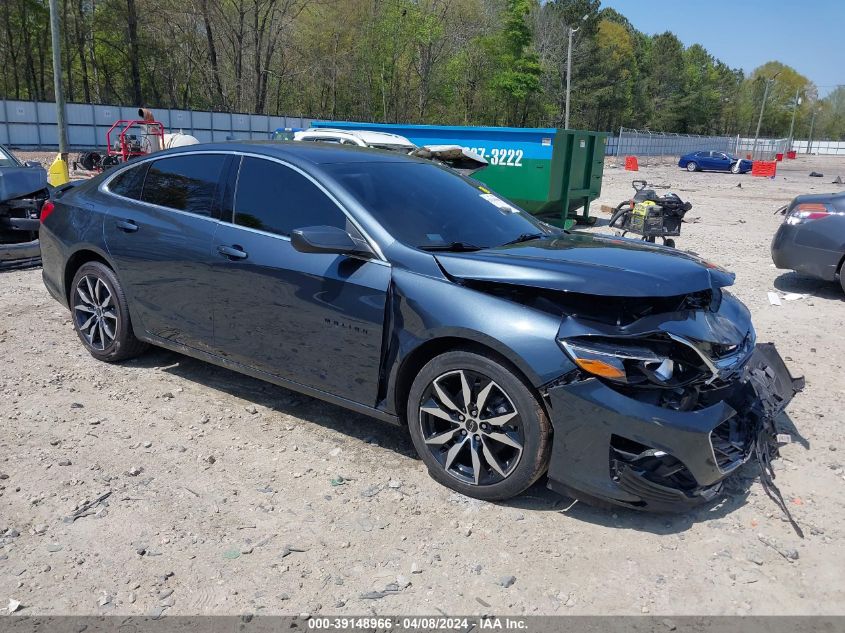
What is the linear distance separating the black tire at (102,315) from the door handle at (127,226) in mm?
356

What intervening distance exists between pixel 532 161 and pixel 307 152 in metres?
8.98

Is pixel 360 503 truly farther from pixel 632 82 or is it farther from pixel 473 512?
pixel 632 82

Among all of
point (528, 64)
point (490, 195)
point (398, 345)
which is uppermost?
point (528, 64)

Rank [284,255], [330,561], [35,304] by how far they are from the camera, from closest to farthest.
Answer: [330,561], [284,255], [35,304]

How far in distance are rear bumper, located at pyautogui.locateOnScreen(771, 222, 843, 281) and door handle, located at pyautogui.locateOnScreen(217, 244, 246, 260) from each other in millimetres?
6667

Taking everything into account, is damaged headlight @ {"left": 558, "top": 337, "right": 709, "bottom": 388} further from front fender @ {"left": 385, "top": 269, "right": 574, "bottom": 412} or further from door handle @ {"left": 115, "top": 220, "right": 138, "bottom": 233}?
door handle @ {"left": 115, "top": 220, "right": 138, "bottom": 233}

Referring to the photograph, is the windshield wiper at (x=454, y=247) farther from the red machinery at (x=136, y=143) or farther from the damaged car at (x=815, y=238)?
the red machinery at (x=136, y=143)

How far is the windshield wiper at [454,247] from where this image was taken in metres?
3.81

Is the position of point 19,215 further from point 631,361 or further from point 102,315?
point 631,361

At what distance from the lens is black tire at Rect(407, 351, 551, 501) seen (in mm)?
3277

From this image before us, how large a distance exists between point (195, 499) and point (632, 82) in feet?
306

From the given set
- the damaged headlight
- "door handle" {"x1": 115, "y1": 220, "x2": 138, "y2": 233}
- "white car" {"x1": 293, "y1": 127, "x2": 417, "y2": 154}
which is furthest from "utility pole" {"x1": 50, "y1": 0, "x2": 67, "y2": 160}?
the damaged headlight

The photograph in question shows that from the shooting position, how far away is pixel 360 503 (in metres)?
3.54

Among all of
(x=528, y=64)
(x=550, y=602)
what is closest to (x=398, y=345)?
(x=550, y=602)
